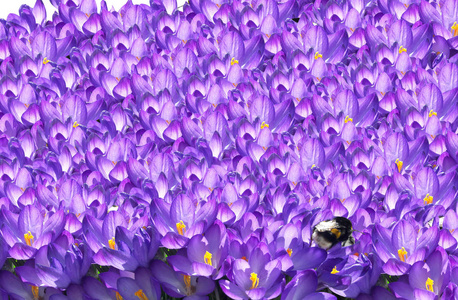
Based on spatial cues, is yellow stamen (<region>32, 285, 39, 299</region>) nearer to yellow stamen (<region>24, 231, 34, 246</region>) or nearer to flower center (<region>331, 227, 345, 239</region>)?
yellow stamen (<region>24, 231, 34, 246</region>)

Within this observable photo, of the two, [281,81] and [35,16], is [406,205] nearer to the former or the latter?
[281,81]

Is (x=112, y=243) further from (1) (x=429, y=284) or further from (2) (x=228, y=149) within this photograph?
(1) (x=429, y=284)

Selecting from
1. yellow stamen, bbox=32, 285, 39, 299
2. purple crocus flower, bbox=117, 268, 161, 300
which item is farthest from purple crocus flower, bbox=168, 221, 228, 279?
yellow stamen, bbox=32, 285, 39, 299

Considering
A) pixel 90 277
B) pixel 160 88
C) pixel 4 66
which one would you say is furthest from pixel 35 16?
pixel 90 277

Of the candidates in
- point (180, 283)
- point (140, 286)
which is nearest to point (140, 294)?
point (140, 286)

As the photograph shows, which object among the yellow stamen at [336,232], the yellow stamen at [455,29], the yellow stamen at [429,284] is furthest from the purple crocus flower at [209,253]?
the yellow stamen at [455,29]

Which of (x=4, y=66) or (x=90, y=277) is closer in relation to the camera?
(x=90, y=277)
